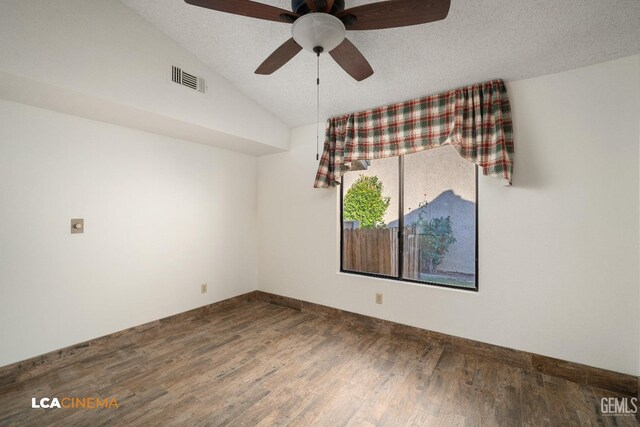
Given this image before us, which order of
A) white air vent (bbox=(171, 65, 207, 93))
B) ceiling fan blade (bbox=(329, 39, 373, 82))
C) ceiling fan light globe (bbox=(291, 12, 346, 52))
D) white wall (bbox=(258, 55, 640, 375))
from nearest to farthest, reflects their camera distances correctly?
ceiling fan light globe (bbox=(291, 12, 346, 52))
ceiling fan blade (bbox=(329, 39, 373, 82))
white wall (bbox=(258, 55, 640, 375))
white air vent (bbox=(171, 65, 207, 93))

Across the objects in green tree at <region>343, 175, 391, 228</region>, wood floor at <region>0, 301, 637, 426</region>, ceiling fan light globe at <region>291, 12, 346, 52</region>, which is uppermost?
ceiling fan light globe at <region>291, 12, 346, 52</region>

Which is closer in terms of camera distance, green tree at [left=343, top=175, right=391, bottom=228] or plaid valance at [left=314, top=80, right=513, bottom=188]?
plaid valance at [left=314, top=80, right=513, bottom=188]

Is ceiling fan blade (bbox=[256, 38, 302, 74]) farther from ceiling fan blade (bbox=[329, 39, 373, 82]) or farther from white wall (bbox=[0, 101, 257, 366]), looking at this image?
white wall (bbox=[0, 101, 257, 366])

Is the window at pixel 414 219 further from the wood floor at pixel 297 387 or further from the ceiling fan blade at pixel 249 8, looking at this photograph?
the ceiling fan blade at pixel 249 8

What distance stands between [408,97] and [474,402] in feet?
8.60

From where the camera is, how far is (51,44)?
6.30 feet

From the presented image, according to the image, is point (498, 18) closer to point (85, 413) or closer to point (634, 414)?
point (634, 414)

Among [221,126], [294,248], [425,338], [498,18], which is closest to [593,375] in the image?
[425,338]

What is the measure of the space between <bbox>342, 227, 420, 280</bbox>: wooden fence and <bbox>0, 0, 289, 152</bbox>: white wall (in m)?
1.98

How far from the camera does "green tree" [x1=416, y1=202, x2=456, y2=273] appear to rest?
2902 millimetres

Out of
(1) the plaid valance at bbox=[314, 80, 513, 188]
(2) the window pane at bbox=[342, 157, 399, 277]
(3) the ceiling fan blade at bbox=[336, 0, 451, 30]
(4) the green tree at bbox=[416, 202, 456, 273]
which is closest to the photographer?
(3) the ceiling fan blade at bbox=[336, 0, 451, 30]

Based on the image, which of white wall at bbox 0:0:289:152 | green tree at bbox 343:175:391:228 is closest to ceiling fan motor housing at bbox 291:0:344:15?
white wall at bbox 0:0:289:152

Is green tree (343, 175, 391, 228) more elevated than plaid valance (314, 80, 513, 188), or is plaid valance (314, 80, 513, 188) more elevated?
plaid valance (314, 80, 513, 188)

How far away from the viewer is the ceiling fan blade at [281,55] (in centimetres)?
180
